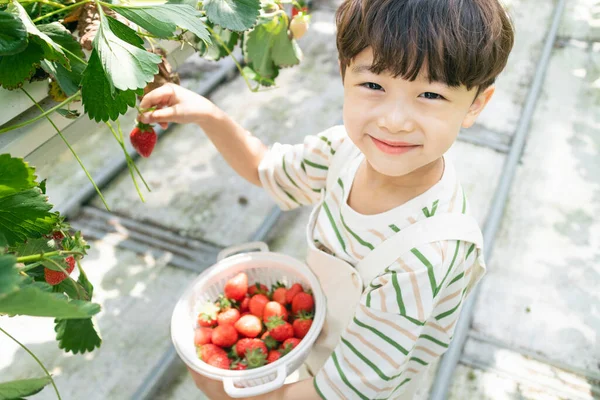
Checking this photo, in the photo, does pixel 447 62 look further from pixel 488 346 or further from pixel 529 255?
pixel 529 255

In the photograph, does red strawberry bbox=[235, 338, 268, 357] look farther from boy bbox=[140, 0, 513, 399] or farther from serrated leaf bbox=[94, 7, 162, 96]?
serrated leaf bbox=[94, 7, 162, 96]

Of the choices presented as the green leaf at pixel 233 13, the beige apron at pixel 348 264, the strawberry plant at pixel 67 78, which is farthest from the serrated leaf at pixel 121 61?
the beige apron at pixel 348 264

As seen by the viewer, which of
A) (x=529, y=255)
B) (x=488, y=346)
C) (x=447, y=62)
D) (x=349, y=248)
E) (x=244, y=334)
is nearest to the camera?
(x=447, y=62)

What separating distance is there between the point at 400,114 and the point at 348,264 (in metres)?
0.33

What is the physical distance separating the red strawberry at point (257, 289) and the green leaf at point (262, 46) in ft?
1.50

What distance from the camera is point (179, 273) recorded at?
5.77 ft

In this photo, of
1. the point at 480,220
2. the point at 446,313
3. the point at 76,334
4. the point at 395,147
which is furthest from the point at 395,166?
the point at 480,220

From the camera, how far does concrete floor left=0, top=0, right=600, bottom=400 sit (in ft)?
5.03

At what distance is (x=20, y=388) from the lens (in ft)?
2.10

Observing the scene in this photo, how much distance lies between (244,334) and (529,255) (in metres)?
1.08

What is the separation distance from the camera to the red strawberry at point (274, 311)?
1201 millimetres

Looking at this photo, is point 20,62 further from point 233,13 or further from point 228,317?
point 228,317

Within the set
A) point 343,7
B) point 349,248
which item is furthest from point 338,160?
point 343,7

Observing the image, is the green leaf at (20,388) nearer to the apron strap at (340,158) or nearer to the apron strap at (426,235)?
the apron strap at (426,235)
